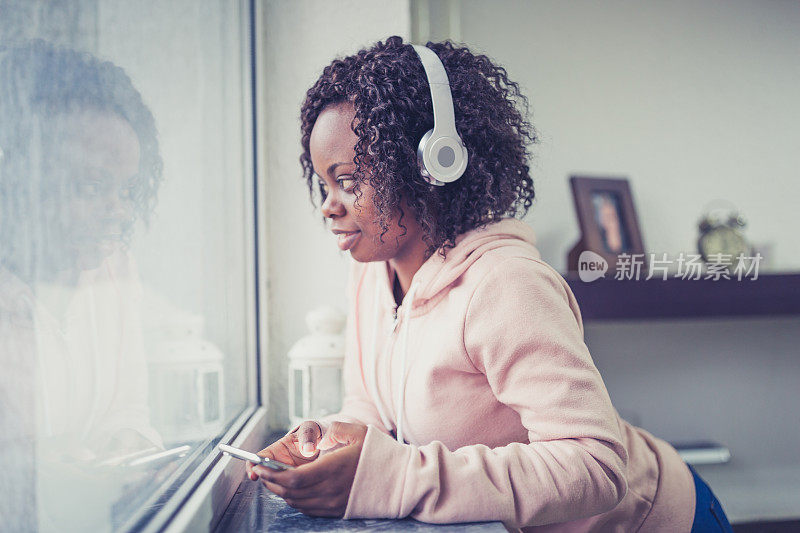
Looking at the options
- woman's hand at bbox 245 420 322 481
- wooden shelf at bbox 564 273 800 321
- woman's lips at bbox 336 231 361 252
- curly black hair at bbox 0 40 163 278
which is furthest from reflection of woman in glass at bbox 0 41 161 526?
wooden shelf at bbox 564 273 800 321

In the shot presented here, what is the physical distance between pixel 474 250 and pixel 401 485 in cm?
30

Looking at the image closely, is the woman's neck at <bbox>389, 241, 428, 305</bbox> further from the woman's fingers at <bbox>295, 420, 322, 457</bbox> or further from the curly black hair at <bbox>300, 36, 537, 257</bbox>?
the woman's fingers at <bbox>295, 420, 322, 457</bbox>

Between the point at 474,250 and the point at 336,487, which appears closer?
the point at 336,487

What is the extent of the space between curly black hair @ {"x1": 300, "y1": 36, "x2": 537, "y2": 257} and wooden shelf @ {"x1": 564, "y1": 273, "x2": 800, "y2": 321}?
812 mm

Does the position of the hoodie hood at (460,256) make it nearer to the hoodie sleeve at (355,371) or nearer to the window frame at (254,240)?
the hoodie sleeve at (355,371)

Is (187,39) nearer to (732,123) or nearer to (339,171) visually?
(339,171)

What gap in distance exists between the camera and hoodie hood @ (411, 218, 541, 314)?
715 mm

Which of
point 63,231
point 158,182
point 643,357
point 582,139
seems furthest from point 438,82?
point 643,357

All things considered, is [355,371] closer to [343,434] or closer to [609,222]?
[343,434]

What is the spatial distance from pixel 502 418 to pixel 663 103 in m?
1.47

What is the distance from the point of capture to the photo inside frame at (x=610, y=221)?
1634 mm

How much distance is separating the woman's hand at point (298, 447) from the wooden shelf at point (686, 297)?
3.26 ft

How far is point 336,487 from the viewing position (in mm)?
555

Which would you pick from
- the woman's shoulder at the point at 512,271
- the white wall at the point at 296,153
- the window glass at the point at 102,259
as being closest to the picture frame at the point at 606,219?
the white wall at the point at 296,153
